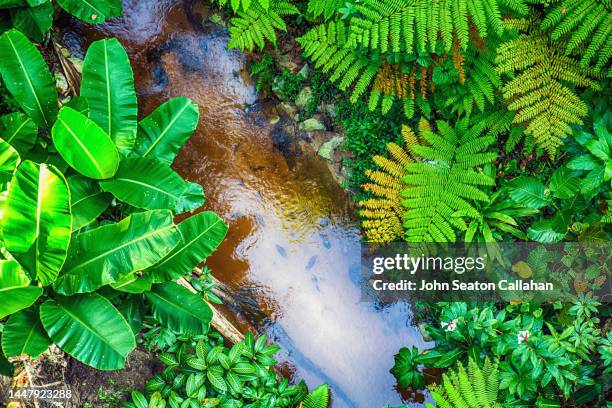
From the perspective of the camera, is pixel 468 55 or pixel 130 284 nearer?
pixel 130 284

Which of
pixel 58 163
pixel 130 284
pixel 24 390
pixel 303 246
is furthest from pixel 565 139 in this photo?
pixel 24 390

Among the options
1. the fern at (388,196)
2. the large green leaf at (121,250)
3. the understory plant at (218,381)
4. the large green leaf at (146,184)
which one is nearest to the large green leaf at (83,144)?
the large green leaf at (146,184)

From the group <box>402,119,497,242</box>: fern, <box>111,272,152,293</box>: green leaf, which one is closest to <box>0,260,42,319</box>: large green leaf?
<box>111,272,152,293</box>: green leaf

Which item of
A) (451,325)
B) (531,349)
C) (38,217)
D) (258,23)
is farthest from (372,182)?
(38,217)

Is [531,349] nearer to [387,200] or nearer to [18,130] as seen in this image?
[387,200]

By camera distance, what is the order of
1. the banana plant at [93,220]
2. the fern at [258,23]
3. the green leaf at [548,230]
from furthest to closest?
1. the fern at [258,23]
2. the green leaf at [548,230]
3. the banana plant at [93,220]

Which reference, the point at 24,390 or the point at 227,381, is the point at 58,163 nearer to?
the point at 24,390

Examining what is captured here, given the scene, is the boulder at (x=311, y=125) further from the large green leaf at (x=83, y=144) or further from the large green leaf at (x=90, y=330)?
the large green leaf at (x=90, y=330)
